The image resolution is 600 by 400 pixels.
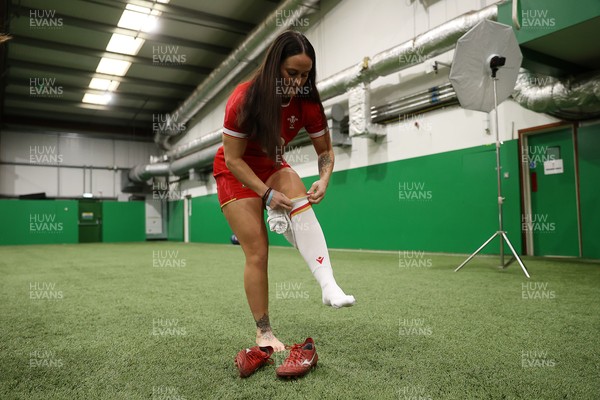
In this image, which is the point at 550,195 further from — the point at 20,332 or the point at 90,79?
the point at 90,79

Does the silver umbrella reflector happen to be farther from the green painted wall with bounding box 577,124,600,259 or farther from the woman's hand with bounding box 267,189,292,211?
the woman's hand with bounding box 267,189,292,211

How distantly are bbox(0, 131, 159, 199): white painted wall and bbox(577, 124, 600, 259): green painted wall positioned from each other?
15929mm

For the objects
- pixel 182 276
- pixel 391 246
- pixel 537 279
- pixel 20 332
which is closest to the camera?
pixel 20 332

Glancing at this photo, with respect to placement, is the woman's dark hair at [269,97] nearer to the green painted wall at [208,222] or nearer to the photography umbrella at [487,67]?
the photography umbrella at [487,67]

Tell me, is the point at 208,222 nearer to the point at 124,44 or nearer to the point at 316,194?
the point at 124,44

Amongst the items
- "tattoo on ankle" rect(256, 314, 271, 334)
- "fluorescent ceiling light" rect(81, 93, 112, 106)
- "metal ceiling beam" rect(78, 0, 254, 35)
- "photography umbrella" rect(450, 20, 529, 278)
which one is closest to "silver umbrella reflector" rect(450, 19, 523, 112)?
"photography umbrella" rect(450, 20, 529, 278)

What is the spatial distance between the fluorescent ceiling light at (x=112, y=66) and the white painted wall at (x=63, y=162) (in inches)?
218

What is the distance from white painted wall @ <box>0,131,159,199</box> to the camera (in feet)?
49.3

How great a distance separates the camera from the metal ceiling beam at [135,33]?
903 cm

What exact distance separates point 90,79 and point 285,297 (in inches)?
463

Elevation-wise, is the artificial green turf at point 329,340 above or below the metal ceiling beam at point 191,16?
below

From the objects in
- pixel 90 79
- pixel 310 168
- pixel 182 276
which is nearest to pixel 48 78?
pixel 90 79

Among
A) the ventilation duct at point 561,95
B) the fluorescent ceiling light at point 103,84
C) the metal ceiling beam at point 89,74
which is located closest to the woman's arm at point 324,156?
the ventilation duct at point 561,95

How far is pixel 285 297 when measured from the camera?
9.86 feet
